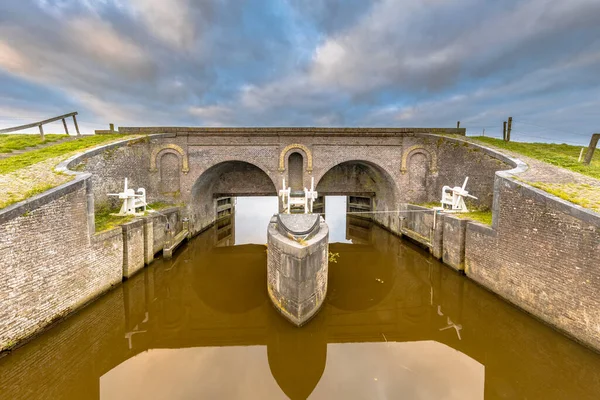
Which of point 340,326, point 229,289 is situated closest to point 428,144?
point 340,326

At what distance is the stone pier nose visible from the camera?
689 centimetres

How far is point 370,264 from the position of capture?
12.2 meters

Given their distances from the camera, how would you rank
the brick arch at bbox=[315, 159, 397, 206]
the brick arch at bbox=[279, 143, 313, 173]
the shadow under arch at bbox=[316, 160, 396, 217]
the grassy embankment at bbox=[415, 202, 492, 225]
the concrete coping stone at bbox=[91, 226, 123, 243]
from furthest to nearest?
the shadow under arch at bbox=[316, 160, 396, 217] → the brick arch at bbox=[315, 159, 397, 206] → the brick arch at bbox=[279, 143, 313, 173] → the grassy embankment at bbox=[415, 202, 492, 225] → the concrete coping stone at bbox=[91, 226, 123, 243]

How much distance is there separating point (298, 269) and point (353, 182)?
13442 mm

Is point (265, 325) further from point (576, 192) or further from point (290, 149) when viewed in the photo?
point (290, 149)

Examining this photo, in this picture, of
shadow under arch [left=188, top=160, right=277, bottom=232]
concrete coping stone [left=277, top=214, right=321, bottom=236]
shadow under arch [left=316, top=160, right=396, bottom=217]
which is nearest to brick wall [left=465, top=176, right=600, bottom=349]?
concrete coping stone [left=277, top=214, right=321, bottom=236]

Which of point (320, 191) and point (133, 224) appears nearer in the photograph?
point (133, 224)

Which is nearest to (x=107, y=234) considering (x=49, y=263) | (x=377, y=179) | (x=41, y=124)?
(x=49, y=263)

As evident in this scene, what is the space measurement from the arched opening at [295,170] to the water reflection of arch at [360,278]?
15.9 ft

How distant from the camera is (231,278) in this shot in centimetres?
1058

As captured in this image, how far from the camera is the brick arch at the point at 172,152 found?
49.8 feet

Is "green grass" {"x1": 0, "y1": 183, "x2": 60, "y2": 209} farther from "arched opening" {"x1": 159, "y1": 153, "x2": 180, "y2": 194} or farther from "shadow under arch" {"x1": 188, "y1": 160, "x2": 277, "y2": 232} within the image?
"shadow under arch" {"x1": 188, "y1": 160, "x2": 277, "y2": 232}

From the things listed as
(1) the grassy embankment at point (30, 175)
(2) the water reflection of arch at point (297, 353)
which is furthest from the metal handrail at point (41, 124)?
(2) the water reflection of arch at point (297, 353)

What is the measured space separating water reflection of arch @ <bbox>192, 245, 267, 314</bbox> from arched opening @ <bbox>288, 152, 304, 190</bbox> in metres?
4.75
